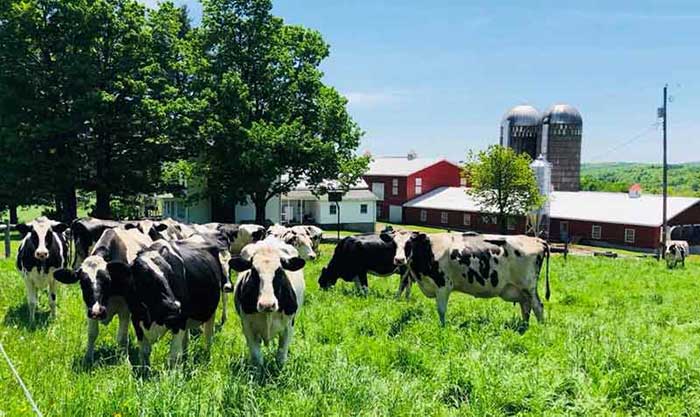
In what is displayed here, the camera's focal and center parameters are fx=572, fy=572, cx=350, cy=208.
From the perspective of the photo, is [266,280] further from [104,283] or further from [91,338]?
[91,338]

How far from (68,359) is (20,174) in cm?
2400

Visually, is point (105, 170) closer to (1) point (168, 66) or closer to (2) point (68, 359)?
(1) point (168, 66)

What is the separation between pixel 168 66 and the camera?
32031mm

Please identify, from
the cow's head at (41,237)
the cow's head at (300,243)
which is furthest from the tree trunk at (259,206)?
the cow's head at (41,237)

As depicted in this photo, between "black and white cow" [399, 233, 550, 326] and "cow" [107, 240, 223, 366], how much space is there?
4.81 m

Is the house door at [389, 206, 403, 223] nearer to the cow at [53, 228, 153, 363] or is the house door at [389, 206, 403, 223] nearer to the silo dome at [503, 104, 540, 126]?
the silo dome at [503, 104, 540, 126]

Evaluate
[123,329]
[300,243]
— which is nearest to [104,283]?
[123,329]

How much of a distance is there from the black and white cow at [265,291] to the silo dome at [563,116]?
207ft

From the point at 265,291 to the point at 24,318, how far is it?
18.1ft

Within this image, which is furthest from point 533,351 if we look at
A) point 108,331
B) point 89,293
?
point 108,331

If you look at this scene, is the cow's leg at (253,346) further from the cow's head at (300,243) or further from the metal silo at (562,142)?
the metal silo at (562,142)

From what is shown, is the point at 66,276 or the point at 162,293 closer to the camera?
the point at 162,293

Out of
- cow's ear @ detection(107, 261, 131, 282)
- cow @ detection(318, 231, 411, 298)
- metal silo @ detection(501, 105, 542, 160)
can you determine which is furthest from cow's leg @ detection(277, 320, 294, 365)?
metal silo @ detection(501, 105, 542, 160)

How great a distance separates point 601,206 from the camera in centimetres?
4722
